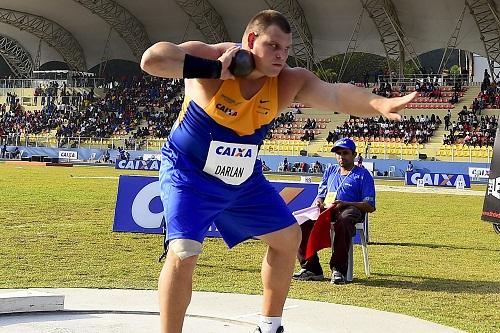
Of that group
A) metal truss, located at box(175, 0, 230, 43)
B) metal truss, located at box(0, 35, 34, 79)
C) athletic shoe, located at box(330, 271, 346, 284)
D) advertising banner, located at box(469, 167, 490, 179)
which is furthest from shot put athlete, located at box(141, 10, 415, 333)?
metal truss, located at box(0, 35, 34, 79)

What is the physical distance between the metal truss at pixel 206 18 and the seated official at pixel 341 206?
46.5 m

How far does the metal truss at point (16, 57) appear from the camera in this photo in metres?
66.5

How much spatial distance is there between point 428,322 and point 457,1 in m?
44.4

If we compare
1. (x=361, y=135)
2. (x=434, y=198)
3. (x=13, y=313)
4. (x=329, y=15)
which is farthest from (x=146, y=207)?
(x=329, y=15)

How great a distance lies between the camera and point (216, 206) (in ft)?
15.6

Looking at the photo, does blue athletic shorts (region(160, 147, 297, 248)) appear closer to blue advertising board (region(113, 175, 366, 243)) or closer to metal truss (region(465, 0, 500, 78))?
blue advertising board (region(113, 175, 366, 243))

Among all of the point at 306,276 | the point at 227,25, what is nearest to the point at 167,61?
the point at 306,276

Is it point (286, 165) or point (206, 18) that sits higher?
point (206, 18)

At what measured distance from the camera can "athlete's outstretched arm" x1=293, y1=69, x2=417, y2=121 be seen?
4.08m

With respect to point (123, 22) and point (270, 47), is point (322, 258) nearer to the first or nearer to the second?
point (270, 47)

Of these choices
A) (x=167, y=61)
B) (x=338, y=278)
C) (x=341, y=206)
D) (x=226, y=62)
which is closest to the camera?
(x=167, y=61)

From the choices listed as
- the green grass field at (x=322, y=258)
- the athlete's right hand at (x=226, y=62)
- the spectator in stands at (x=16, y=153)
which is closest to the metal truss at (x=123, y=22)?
the spectator in stands at (x=16, y=153)

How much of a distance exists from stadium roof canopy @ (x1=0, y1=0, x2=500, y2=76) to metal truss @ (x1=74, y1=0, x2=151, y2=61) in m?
0.07

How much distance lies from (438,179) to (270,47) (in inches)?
1195
